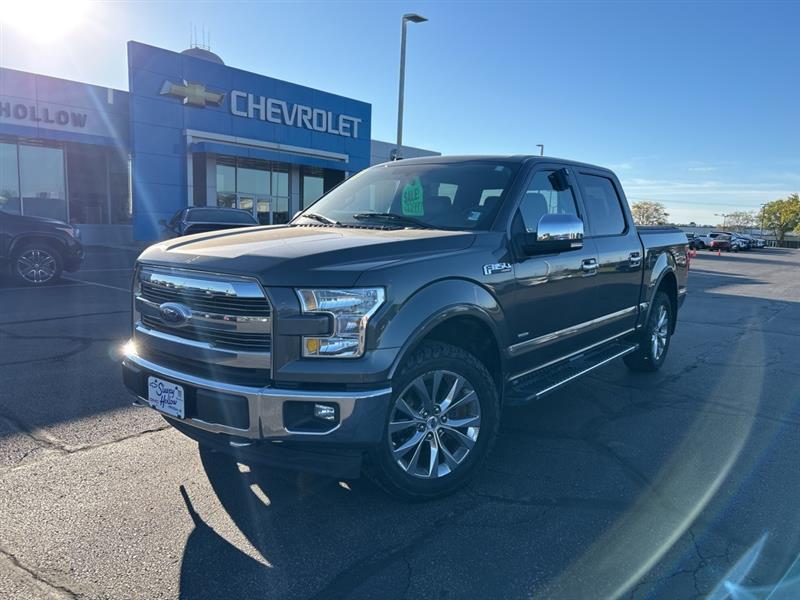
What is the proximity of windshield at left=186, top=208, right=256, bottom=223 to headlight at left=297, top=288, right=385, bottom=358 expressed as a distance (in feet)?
45.2

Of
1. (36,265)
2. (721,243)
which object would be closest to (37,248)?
(36,265)

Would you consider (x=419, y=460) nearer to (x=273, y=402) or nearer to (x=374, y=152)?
(x=273, y=402)

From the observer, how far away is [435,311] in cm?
315

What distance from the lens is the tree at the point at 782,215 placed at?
97750 mm

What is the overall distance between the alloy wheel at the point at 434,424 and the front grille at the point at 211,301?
84 centimetres

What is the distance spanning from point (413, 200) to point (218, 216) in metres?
12.9

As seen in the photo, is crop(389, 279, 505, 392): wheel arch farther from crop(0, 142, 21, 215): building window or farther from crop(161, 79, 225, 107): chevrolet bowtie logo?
crop(0, 142, 21, 215): building window

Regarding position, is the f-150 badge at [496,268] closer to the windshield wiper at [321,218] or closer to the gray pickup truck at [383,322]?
the gray pickup truck at [383,322]

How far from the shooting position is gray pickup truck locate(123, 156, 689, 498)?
9.30ft

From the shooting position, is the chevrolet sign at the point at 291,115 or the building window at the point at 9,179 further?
the chevrolet sign at the point at 291,115

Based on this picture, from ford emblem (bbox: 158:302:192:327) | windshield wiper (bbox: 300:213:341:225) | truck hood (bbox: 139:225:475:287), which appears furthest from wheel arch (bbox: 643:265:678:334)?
ford emblem (bbox: 158:302:192:327)

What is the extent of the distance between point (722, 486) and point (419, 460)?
192cm

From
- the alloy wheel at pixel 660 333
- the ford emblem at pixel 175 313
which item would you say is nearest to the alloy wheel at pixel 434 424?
the ford emblem at pixel 175 313

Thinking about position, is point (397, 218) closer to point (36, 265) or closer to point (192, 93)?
point (36, 265)
